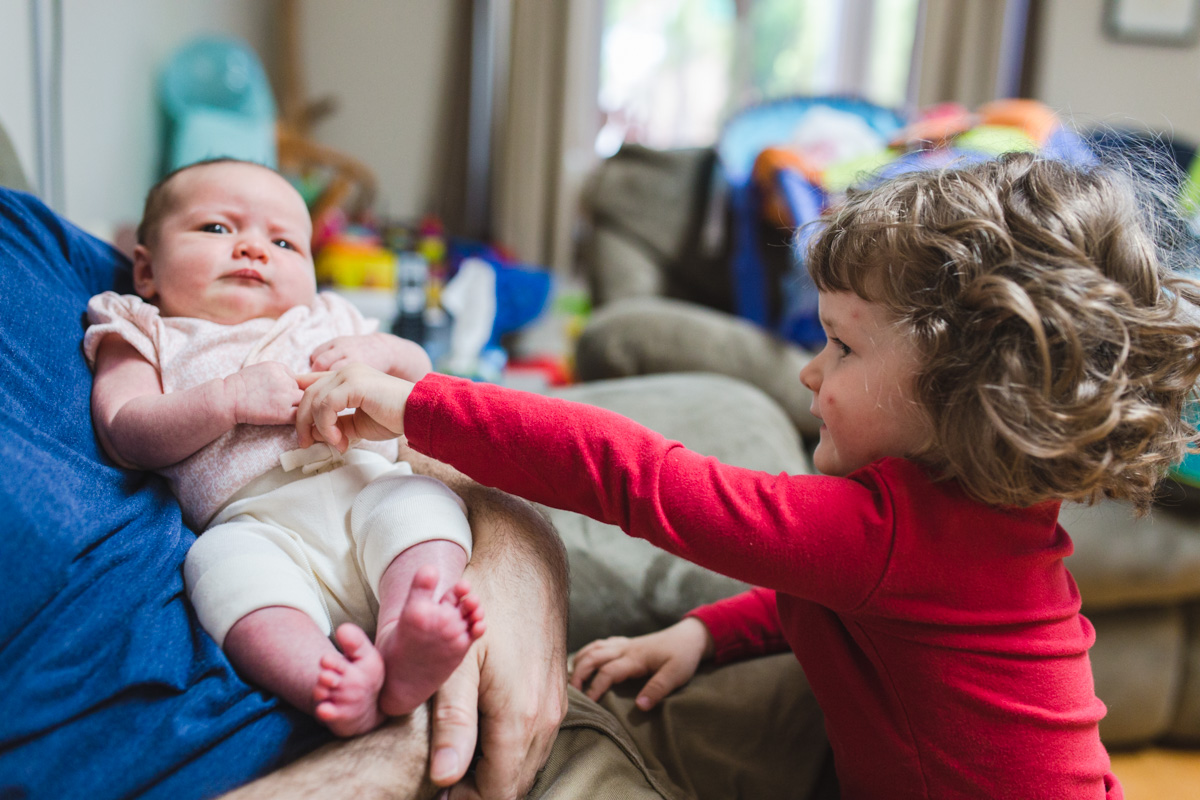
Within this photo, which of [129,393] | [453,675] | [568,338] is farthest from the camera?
[568,338]

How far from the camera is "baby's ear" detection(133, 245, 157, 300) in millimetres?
914

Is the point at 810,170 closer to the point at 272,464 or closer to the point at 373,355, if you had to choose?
the point at 373,355

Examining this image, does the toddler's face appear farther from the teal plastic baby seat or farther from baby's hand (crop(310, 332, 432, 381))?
the teal plastic baby seat

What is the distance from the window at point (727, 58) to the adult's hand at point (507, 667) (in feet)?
11.2

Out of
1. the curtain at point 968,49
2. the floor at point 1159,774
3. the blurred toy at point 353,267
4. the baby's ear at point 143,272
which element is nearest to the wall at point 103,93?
the blurred toy at point 353,267

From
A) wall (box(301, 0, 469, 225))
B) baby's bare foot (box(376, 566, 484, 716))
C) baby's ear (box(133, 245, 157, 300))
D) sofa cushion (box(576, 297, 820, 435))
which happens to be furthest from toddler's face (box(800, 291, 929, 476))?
wall (box(301, 0, 469, 225))

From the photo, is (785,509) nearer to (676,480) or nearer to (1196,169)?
(676,480)

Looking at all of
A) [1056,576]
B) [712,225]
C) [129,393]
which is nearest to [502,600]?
[129,393]

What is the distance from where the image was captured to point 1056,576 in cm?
75

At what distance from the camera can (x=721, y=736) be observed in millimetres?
912

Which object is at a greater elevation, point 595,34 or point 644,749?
point 595,34

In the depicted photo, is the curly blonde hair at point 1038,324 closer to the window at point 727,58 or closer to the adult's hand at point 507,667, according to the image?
the adult's hand at point 507,667

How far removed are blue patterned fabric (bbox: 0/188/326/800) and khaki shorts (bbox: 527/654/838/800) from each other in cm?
31

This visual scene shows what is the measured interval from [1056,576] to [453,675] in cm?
58
